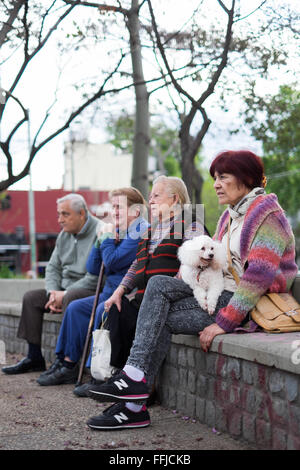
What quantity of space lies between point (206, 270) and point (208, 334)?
1.34ft

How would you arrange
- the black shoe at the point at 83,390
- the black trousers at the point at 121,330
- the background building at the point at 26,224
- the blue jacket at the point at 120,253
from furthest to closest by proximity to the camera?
the background building at the point at 26,224 → the blue jacket at the point at 120,253 → the black shoe at the point at 83,390 → the black trousers at the point at 121,330

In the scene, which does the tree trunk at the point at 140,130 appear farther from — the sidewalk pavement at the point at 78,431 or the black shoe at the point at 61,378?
the sidewalk pavement at the point at 78,431

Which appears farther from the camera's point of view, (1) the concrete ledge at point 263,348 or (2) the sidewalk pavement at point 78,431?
(2) the sidewalk pavement at point 78,431

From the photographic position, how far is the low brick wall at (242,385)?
11.2 feet

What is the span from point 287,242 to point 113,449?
5.04 ft

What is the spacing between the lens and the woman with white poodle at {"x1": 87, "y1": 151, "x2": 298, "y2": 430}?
392 centimetres

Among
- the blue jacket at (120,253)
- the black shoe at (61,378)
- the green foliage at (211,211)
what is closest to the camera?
the blue jacket at (120,253)

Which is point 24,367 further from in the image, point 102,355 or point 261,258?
point 261,258

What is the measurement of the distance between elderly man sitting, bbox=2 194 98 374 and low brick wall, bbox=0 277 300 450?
201cm

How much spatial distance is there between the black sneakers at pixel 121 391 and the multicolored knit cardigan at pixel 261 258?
62 cm

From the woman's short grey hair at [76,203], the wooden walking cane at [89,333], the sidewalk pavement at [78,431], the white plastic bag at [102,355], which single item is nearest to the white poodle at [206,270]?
the sidewalk pavement at [78,431]

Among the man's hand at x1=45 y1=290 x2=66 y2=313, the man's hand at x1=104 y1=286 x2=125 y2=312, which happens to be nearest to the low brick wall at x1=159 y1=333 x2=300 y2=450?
the man's hand at x1=104 y1=286 x2=125 y2=312

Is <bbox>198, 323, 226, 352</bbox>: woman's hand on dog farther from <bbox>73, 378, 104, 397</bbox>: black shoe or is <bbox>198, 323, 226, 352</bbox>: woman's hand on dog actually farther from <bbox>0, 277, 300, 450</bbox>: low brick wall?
<bbox>73, 378, 104, 397</bbox>: black shoe
